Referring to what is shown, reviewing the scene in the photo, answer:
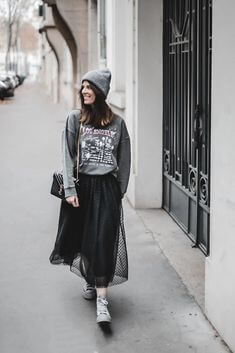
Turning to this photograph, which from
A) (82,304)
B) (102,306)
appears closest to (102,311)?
(102,306)

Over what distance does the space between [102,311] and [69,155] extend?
1.14 metres

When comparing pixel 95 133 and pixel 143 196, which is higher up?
pixel 95 133

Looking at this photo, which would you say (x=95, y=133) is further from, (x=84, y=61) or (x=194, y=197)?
(x=84, y=61)

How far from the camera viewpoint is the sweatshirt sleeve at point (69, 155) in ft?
17.6

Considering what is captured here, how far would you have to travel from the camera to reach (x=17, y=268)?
22.9ft

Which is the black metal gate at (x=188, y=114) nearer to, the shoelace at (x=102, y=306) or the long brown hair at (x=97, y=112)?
the long brown hair at (x=97, y=112)

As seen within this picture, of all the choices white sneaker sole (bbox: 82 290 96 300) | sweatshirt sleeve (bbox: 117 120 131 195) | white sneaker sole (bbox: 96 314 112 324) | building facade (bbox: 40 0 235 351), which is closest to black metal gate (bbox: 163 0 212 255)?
building facade (bbox: 40 0 235 351)

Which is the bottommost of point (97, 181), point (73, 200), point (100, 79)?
point (73, 200)

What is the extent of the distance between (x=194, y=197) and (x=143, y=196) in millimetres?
2005

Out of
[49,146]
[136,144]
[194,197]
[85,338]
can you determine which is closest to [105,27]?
[49,146]

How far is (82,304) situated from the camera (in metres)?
5.88

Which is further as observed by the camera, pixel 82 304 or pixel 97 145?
pixel 82 304

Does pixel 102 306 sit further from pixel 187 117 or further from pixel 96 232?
pixel 187 117

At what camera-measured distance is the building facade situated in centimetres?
489
